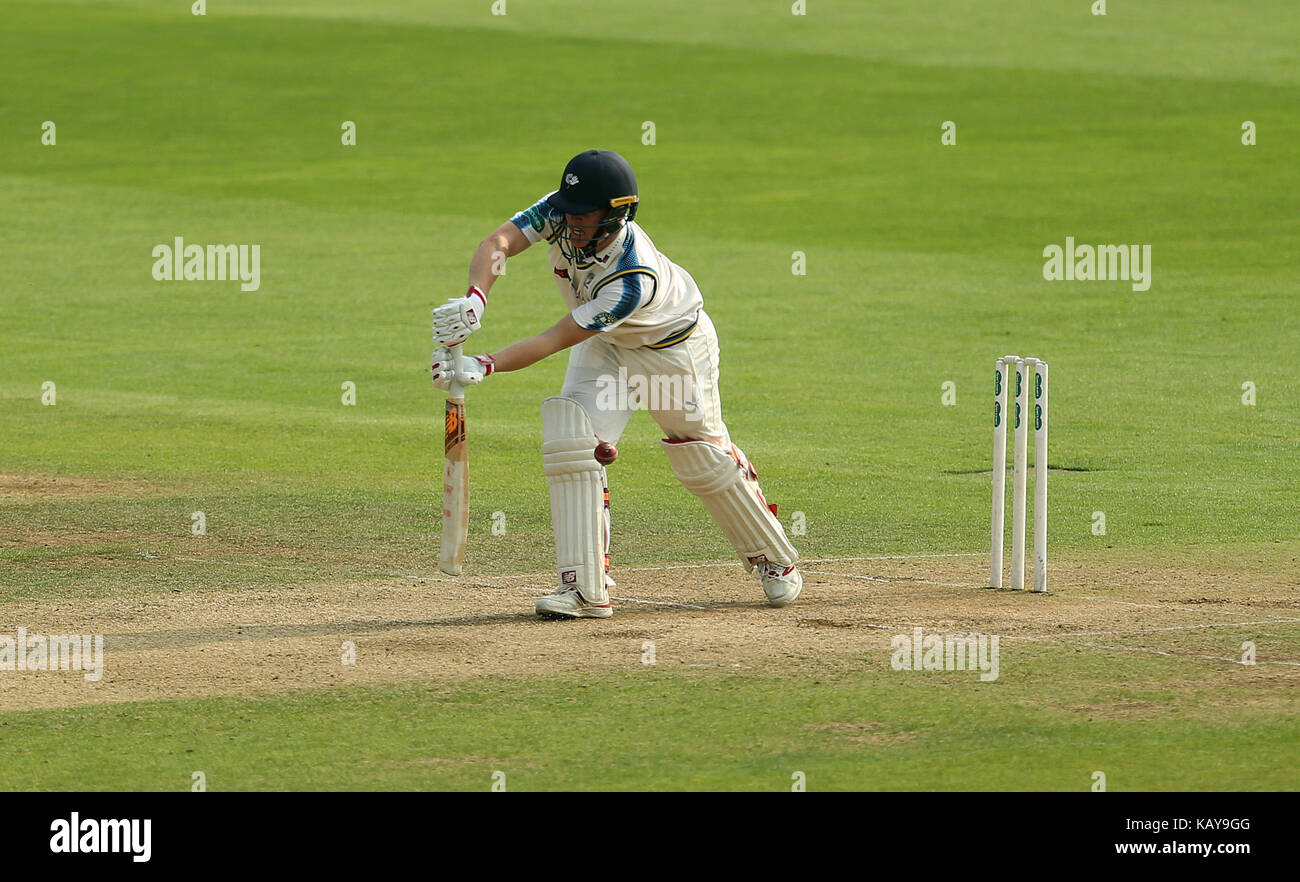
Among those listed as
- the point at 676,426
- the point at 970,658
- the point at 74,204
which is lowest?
the point at 970,658

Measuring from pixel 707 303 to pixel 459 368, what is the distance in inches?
567

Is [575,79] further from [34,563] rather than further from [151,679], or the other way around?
[151,679]

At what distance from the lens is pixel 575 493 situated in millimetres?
9164

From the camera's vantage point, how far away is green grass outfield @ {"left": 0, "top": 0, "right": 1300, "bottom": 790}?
291 inches

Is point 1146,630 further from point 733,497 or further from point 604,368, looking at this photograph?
point 604,368

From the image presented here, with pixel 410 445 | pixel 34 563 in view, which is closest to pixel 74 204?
pixel 410 445

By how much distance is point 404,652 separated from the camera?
28.1 feet

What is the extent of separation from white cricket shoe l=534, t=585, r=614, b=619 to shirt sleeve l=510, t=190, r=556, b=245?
Answer: 5.50ft

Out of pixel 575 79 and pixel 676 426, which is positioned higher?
pixel 575 79

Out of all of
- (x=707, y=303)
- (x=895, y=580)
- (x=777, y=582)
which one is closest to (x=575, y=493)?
(x=777, y=582)

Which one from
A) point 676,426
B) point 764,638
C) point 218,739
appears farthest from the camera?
point 676,426

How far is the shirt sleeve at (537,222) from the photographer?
370 inches
